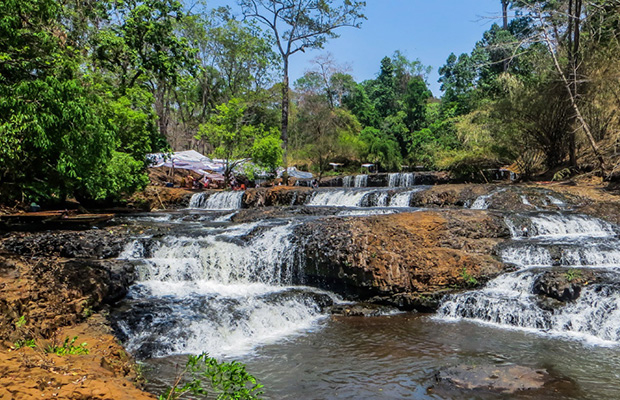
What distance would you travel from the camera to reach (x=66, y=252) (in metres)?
9.87

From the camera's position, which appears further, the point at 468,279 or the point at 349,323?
the point at 468,279

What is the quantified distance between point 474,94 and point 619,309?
1237 inches

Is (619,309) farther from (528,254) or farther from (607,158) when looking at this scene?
(607,158)

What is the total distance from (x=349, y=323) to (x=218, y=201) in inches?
534

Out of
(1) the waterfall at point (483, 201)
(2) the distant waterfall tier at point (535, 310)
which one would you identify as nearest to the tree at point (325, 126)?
(1) the waterfall at point (483, 201)

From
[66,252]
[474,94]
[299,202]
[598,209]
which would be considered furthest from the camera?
[474,94]

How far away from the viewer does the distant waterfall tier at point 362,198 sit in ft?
53.7

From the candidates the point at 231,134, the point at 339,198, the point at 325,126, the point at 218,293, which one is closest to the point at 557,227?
the point at 339,198

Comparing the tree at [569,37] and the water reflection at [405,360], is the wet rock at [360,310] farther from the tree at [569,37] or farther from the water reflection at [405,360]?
the tree at [569,37]

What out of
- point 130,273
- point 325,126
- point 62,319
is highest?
point 325,126

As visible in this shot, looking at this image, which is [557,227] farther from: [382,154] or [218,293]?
[382,154]

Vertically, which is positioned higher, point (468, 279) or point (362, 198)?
point (362, 198)

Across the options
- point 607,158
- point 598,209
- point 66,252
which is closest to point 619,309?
point 598,209

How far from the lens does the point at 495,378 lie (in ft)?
15.8
